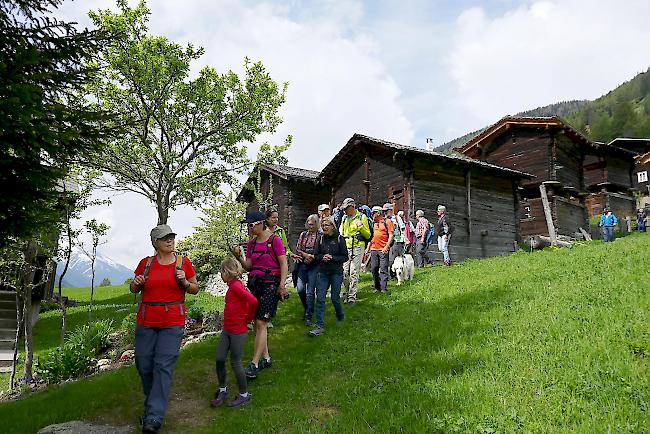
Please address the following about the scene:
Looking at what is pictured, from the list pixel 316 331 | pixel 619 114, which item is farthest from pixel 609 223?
pixel 619 114

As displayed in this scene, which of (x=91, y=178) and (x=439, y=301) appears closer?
(x=439, y=301)

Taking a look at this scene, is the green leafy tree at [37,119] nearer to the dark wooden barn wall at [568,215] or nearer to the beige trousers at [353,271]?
the beige trousers at [353,271]

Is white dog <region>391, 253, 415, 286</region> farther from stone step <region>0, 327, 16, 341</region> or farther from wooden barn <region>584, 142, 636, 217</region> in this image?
wooden barn <region>584, 142, 636, 217</region>

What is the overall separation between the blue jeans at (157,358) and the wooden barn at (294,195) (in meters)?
24.0

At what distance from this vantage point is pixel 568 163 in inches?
1248

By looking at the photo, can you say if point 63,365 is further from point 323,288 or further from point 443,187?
point 443,187

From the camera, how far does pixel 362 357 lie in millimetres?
7406

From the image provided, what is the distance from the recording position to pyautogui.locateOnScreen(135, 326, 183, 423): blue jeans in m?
5.23

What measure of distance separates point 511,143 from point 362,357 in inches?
1144

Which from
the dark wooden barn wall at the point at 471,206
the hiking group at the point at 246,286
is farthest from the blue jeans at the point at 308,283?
the dark wooden barn wall at the point at 471,206

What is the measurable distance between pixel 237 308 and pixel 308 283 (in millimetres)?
3292

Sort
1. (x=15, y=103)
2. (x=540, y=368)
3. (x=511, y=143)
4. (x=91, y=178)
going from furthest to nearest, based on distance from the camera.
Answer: (x=511, y=143) < (x=91, y=178) < (x=540, y=368) < (x=15, y=103)

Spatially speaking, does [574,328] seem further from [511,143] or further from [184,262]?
[511,143]

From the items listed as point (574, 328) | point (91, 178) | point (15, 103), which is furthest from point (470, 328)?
point (91, 178)
